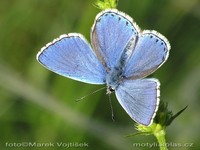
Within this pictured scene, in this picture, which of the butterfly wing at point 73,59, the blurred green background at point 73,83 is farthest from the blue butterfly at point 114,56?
the blurred green background at point 73,83

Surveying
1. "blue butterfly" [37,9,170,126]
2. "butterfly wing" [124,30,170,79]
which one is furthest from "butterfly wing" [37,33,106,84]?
"butterfly wing" [124,30,170,79]

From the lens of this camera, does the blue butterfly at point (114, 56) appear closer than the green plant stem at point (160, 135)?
No

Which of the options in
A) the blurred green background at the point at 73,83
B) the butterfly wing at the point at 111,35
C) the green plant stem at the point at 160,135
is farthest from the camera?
the blurred green background at the point at 73,83

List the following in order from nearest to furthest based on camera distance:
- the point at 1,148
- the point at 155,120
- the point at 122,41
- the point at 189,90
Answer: the point at 155,120 → the point at 122,41 → the point at 1,148 → the point at 189,90

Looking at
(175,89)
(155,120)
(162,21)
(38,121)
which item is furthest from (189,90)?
(155,120)

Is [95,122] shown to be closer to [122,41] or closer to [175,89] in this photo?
[175,89]

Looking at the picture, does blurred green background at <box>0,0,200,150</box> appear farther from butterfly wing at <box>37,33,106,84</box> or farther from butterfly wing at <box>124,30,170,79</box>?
butterfly wing at <box>124,30,170,79</box>

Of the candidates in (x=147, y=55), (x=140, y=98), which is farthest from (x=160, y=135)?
(x=147, y=55)

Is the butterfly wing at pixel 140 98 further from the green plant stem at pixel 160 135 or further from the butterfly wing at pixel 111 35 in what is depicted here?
the butterfly wing at pixel 111 35
